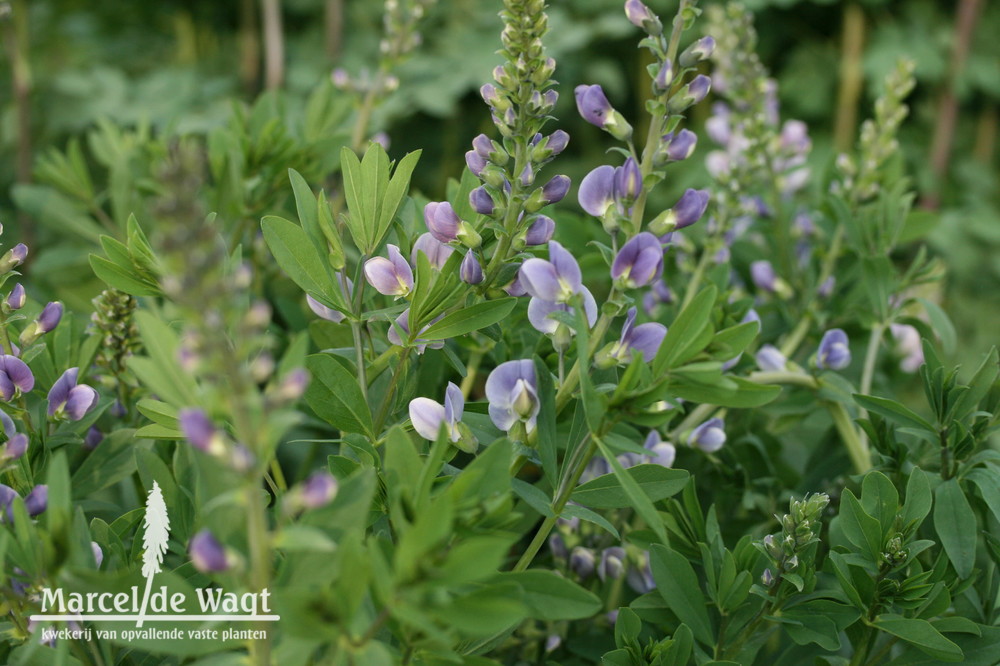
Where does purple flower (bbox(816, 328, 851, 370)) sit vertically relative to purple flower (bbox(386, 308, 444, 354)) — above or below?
below

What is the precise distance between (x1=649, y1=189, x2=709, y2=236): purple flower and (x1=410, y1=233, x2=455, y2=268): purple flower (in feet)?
0.46

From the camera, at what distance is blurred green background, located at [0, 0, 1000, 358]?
5.69ft

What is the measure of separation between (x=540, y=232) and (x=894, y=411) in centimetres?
30

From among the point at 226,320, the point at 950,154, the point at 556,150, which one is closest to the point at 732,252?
the point at 556,150

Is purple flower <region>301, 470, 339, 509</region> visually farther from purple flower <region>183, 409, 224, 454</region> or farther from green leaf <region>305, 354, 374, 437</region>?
green leaf <region>305, 354, 374, 437</region>

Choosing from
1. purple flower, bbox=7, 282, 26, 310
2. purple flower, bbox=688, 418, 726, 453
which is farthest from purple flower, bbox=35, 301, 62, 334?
purple flower, bbox=688, 418, 726, 453

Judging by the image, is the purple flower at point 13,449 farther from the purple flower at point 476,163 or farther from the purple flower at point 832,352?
the purple flower at point 832,352

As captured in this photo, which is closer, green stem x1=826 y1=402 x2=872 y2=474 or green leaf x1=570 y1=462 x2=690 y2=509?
green leaf x1=570 y1=462 x2=690 y2=509

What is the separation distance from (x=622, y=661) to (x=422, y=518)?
0.23 metres

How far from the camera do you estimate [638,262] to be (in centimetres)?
50

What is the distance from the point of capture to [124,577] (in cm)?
41

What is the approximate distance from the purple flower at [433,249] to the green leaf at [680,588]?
241mm

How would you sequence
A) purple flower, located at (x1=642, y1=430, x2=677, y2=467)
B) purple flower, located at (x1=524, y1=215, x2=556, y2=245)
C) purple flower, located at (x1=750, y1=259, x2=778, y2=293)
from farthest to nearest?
purple flower, located at (x1=750, y1=259, x2=778, y2=293), purple flower, located at (x1=642, y1=430, x2=677, y2=467), purple flower, located at (x1=524, y1=215, x2=556, y2=245)

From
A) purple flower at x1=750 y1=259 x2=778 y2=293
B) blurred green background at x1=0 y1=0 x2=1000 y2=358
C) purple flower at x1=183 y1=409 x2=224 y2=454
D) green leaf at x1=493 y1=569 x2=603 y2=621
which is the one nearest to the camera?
purple flower at x1=183 y1=409 x2=224 y2=454
